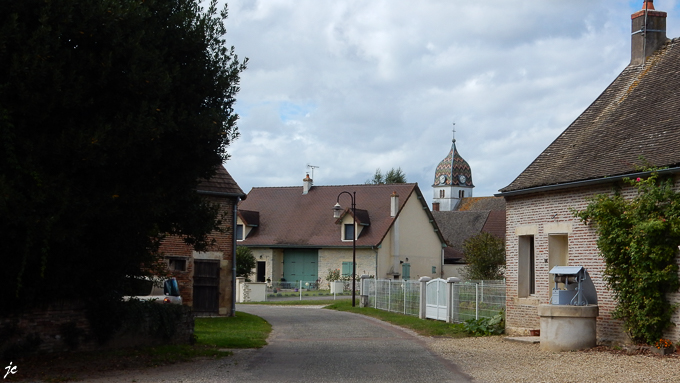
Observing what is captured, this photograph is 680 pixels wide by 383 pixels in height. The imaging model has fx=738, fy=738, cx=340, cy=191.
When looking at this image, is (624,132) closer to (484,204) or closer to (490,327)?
(490,327)

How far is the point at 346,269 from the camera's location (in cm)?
4709

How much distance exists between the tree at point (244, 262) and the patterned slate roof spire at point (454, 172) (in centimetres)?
10397

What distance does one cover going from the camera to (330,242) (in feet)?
156

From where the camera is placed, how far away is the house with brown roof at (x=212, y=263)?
75.6ft

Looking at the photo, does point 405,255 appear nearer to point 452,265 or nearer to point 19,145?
point 452,265

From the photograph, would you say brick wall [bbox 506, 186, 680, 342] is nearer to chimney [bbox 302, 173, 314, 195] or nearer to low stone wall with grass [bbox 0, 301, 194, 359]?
low stone wall with grass [bbox 0, 301, 194, 359]

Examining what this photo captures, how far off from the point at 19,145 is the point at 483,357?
8.89 meters

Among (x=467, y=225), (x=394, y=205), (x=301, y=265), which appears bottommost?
(x=301, y=265)

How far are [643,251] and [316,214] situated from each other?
37.1 metres

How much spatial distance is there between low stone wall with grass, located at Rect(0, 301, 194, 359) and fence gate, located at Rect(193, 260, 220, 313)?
8263 mm

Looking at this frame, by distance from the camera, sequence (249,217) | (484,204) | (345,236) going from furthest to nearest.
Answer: (484,204) < (249,217) < (345,236)

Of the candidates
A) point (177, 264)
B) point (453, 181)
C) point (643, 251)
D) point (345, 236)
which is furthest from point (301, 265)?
point (453, 181)

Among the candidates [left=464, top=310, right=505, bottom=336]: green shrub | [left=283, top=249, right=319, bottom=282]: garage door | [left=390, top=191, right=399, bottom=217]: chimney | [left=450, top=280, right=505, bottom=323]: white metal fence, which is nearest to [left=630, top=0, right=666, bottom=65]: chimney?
[left=450, top=280, right=505, bottom=323]: white metal fence

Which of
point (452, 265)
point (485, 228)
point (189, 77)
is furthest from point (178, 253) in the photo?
point (485, 228)
